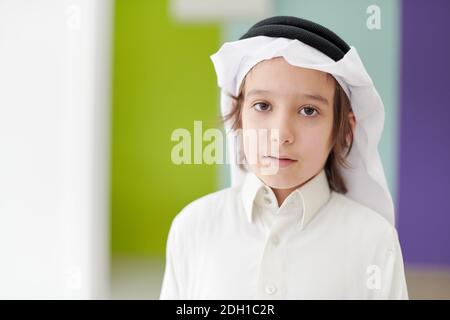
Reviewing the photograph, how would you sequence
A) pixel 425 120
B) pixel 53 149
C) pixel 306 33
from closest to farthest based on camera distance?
pixel 306 33 < pixel 425 120 < pixel 53 149

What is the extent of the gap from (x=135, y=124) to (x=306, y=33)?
337 millimetres

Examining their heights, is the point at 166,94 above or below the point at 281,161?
above

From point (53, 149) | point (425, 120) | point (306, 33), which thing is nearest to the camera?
point (306, 33)

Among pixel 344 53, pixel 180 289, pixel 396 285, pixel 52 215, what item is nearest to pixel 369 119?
pixel 344 53

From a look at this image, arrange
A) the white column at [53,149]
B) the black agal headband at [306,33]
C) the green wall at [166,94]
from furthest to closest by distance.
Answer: the white column at [53,149] < the green wall at [166,94] < the black agal headband at [306,33]

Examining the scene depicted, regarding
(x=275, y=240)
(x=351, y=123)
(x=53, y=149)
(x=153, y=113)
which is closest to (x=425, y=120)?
(x=351, y=123)

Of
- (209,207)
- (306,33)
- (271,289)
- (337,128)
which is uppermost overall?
(306,33)

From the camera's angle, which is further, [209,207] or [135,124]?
[135,124]

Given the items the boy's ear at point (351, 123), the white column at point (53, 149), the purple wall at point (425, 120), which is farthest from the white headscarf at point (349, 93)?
the white column at point (53, 149)

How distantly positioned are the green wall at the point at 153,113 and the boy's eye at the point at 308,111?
0.48ft

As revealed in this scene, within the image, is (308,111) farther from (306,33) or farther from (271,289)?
(271,289)

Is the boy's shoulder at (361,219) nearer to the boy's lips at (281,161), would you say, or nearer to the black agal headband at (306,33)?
the boy's lips at (281,161)

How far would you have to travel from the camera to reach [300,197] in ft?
2.18

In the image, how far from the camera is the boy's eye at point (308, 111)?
0.63 metres
